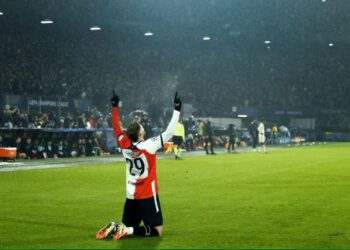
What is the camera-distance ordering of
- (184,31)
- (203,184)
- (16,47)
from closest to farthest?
(203,184)
(16,47)
(184,31)

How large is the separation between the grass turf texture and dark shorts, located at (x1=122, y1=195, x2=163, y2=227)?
0.30 meters

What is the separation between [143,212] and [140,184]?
43cm

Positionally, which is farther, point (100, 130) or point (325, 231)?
point (100, 130)

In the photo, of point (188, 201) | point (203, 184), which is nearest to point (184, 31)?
point (203, 184)

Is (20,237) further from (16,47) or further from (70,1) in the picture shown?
(16,47)

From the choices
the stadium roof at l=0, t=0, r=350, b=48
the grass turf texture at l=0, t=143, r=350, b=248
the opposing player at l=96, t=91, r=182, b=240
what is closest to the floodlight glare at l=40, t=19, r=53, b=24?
the stadium roof at l=0, t=0, r=350, b=48

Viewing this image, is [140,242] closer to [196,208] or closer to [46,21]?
[196,208]

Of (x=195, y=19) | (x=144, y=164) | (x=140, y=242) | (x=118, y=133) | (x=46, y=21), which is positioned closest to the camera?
(x=140, y=242)

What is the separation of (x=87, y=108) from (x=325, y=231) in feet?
119

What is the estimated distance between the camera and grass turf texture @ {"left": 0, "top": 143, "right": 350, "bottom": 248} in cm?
1006

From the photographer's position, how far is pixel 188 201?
15516 mm

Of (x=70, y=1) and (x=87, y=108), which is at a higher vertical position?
(x=70, y=1)

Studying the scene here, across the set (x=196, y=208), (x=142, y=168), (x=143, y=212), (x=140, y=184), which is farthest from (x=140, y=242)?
(x=196, y=208)

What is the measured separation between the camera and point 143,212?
1013 cm
